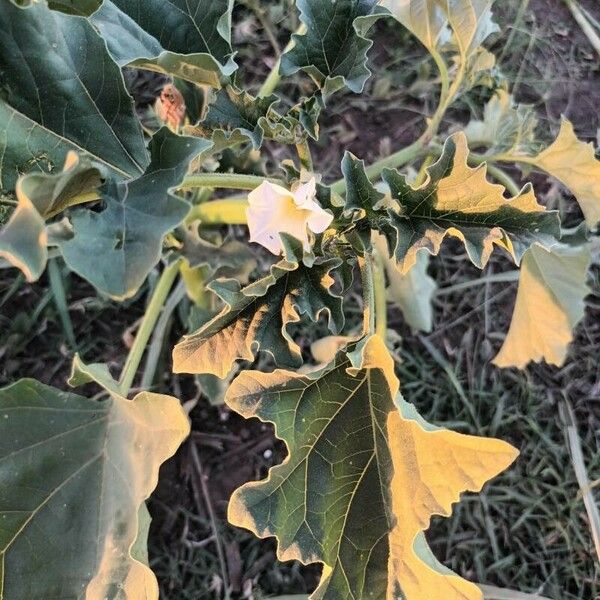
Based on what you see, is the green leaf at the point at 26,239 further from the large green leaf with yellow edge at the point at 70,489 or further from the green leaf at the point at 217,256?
the green leaf at the point at 217,256

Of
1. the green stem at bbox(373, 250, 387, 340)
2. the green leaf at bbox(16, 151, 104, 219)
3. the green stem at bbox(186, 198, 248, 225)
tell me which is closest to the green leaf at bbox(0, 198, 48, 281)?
the green leaf at bbox(16, 151, 104, 219)

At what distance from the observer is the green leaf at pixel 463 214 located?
87cm

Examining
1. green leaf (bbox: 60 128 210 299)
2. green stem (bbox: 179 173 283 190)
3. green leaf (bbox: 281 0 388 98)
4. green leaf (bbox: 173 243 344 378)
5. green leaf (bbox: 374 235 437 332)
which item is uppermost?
green leaf (bbox: 281 0 388 98)

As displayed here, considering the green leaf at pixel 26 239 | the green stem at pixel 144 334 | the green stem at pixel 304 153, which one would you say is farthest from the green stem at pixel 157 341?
the green leaf at pixel 26 239

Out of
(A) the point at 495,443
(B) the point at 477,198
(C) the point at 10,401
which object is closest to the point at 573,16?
(B) the point at 477,198

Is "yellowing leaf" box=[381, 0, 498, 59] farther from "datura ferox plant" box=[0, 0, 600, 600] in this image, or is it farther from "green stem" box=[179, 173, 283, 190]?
"green stem" box=[179, 173, 283, 190]

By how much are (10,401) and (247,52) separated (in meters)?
1.19

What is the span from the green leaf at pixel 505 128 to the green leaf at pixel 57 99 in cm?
64

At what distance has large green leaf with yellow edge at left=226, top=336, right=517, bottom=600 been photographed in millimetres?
912

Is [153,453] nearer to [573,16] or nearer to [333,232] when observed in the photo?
[333,232]

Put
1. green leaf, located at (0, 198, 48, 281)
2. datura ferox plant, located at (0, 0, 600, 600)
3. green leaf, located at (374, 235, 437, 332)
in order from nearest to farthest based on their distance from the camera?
green leaf, located at (0, 198, 48, 281)
datura ferox plant, located at (0, 0, 600, 600)
green leaf, located at (374, 235, 437, 332)

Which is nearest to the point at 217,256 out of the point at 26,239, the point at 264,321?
the point at 264,321

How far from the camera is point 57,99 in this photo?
3.03ft

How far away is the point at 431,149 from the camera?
1296mm
